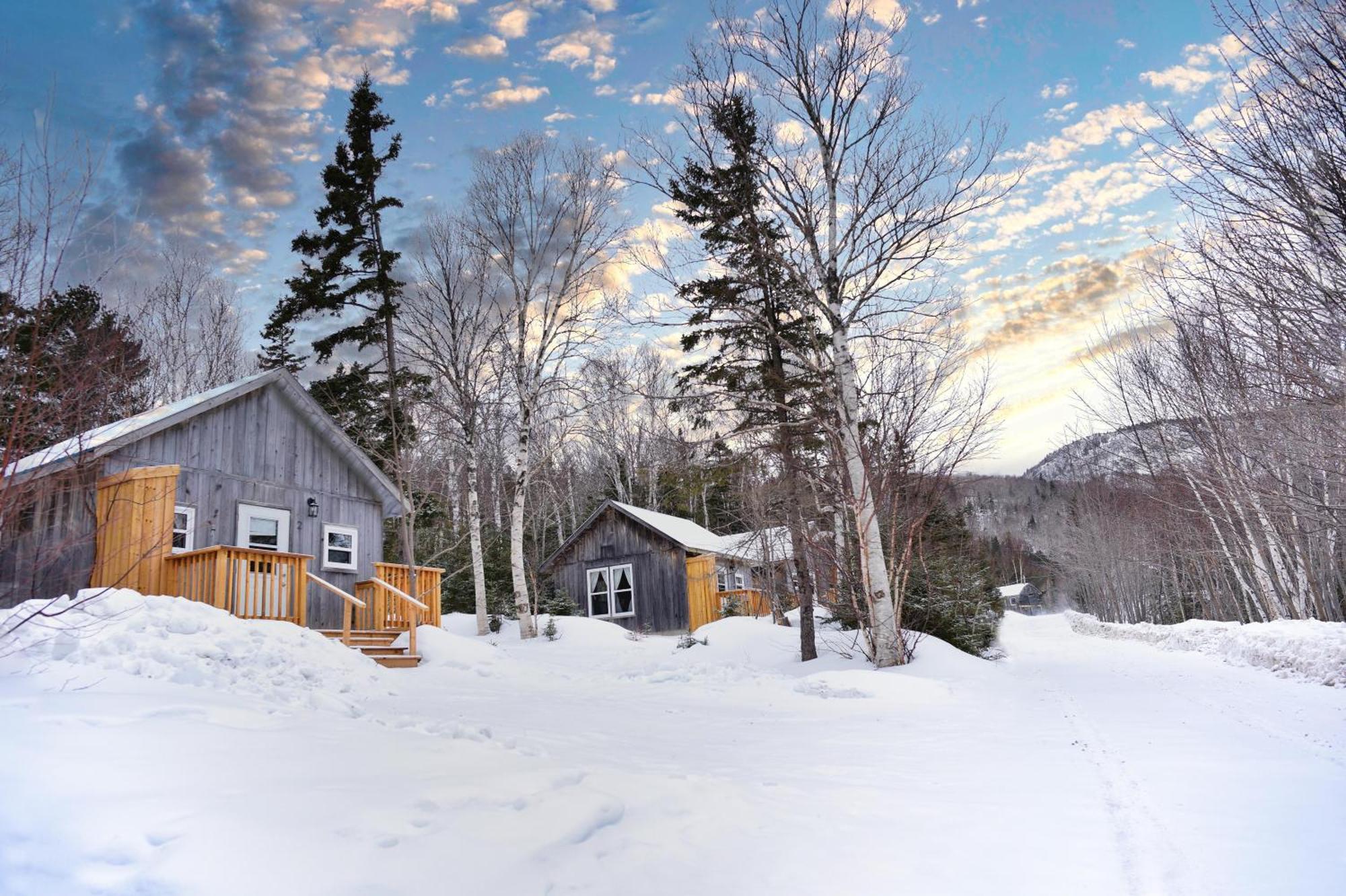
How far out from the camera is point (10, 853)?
7.63ft

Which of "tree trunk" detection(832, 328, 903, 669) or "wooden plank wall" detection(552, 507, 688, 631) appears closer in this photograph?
"tree trunk" detection(832, 328, 903, 669)

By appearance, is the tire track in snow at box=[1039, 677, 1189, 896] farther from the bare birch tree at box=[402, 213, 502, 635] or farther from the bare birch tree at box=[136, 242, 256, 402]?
the bare birch tree at box=[136, 242, 256, 402]

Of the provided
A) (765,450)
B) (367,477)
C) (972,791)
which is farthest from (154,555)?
(972,791)

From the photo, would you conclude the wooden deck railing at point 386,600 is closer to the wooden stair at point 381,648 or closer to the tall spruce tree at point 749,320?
the wooden stair at point 381,648

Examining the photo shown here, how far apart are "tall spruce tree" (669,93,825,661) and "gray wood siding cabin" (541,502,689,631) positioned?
33.2 ft

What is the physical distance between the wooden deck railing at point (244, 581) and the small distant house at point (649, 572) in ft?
41.2

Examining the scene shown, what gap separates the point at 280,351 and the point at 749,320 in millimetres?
23642

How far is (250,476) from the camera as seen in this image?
1315cm

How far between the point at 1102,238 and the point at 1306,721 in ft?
26.7

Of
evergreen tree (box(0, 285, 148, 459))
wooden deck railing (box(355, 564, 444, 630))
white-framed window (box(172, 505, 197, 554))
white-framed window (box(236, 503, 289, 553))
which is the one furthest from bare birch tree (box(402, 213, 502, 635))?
evergreen tree (box(0, 285, 148, 459))

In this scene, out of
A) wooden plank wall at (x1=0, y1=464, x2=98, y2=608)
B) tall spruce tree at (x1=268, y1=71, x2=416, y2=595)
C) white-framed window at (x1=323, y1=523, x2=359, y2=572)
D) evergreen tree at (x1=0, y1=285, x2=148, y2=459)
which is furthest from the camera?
tall spruce tree at (x1=268, y1=71, x2=416, y2=595)

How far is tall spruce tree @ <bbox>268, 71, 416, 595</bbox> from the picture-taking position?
19.1m

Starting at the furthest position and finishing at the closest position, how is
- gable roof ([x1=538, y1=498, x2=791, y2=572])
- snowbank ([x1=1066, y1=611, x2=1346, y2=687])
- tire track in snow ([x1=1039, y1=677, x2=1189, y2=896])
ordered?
gable roof ([x1=538, y1=498, x2=791, y2=572]) → snowbank ([x1=1066, y1=611, x2=1346, y2=687]) → tire track in snow ([x1=1039, y1=677, x2=1189, y2=896])

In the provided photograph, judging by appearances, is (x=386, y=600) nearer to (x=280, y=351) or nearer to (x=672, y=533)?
(x=672, y=533)
